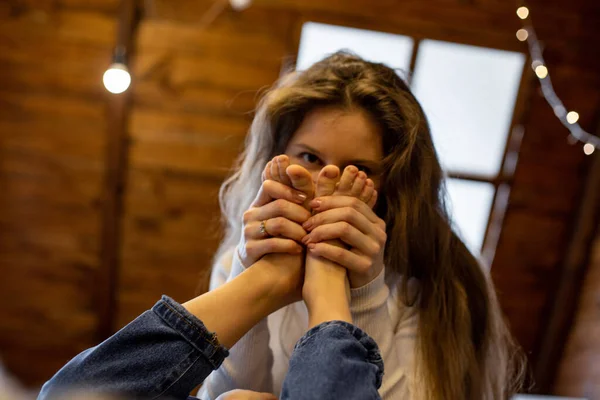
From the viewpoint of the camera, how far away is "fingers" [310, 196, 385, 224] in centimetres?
92

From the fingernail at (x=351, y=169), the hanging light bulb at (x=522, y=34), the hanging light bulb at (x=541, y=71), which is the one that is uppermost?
the hanging light bulb at (x=522, y=34)

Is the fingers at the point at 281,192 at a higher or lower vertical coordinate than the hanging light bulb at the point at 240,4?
lower

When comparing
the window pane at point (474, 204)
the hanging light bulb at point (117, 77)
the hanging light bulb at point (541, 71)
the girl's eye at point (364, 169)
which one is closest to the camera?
the girl's eye at point (364, 169)

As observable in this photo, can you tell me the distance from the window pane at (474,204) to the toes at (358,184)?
68.8 inches

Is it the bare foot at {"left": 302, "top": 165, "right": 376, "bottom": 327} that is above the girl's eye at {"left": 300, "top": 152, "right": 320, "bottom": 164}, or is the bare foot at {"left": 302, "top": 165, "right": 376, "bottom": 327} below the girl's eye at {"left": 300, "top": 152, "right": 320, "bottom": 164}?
below

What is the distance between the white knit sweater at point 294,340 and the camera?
3.12 ft

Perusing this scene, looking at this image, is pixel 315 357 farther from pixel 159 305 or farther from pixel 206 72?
pixel 206 72

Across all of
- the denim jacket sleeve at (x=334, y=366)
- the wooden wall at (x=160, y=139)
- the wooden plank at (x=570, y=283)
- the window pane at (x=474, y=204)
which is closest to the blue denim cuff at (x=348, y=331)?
the denim jacket sleeve at (x=334, y=366)

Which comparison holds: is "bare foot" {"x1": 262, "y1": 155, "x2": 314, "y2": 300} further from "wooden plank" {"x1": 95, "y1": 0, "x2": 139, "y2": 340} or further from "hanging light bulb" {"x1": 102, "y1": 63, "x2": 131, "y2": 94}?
"wooden plank" {"x1": 95, "y1": 0, "x2": 139, "y2": 340}

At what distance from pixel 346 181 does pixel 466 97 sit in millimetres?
1879

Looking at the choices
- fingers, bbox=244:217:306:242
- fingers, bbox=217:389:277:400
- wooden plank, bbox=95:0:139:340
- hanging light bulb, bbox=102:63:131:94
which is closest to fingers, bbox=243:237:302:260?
fingers, bbox=244:217:306:242

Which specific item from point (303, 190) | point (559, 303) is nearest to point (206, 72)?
point (303, 190)

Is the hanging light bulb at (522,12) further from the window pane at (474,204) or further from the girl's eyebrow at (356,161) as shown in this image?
the girl's eyebrow at (356,161)

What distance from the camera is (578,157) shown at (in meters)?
2.57
